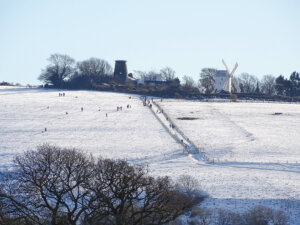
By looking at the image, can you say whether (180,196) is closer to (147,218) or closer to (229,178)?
(147,218)

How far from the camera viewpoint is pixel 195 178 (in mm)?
33156

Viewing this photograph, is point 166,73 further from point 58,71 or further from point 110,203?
point 110,203

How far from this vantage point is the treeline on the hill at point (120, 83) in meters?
99.9

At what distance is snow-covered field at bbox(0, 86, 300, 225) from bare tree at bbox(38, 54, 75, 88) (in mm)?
27559

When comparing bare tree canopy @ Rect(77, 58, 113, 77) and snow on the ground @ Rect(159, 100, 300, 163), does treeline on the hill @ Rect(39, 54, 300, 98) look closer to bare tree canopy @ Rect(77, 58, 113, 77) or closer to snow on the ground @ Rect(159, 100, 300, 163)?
bare tree canopy @ Rect(77, 58, 113, 77)

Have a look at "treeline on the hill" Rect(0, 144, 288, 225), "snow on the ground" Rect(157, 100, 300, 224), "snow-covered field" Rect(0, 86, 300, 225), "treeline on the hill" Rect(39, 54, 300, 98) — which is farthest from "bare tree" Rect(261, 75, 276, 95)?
"treeline on the hill" Rect(0, 144, 288, 225)

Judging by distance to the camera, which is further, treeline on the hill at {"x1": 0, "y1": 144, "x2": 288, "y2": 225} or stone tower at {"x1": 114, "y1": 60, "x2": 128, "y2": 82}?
stone tower at {"x1": 114, "y1": 60, "x2": 128, "y2": 82}

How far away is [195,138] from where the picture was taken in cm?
5000

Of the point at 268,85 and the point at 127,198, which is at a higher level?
the point at 268,85

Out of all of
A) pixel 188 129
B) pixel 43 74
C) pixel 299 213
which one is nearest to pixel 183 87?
pixel 43 74

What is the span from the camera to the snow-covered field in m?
31.8

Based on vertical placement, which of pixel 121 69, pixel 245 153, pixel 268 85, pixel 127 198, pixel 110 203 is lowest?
pixel 245 153

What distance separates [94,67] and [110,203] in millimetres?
106953

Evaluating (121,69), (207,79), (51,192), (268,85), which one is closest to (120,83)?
(121,69)
